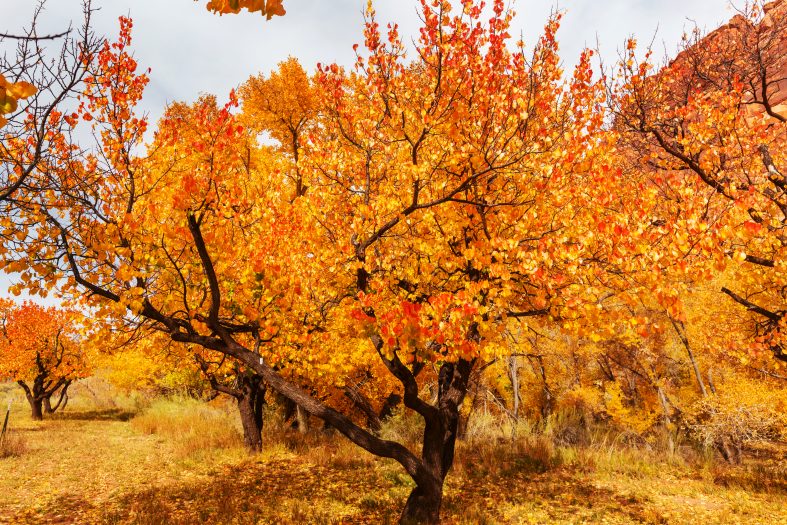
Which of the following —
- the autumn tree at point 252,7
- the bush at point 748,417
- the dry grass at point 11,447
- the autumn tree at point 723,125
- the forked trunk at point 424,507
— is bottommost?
the bush at point 748,417

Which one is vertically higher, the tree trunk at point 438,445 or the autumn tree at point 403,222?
the autumn tree at point 403,222

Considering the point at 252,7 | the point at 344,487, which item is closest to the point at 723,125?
the point at 252,7

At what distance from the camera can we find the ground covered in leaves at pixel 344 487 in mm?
8758

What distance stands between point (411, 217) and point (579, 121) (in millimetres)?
4461

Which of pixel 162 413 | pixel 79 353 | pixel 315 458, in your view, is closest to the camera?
pixel 315 458

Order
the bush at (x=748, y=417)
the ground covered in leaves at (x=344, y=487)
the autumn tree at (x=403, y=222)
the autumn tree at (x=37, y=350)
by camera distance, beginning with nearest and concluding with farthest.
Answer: the autumn tree at (x=403, y=222)
the ground covered in leaves at (x=344, y=487)
the bush at (x=748, y=417)
the autumn tree at (x=37, y=350)

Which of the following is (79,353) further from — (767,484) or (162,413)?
(767,484)

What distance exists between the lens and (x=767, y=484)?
12.0 metres

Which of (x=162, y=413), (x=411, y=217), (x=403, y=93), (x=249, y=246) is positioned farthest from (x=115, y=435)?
(x=403, y=93)

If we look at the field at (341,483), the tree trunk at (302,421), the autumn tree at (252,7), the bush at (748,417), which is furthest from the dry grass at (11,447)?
the bush at (748,417)

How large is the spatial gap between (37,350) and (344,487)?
26112 millimetres

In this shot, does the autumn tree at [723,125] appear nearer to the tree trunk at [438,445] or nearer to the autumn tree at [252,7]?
the tree trunk at [438,445]

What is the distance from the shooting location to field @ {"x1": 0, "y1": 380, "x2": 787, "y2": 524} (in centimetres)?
882

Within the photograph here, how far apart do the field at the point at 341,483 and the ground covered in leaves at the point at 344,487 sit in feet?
0.14
